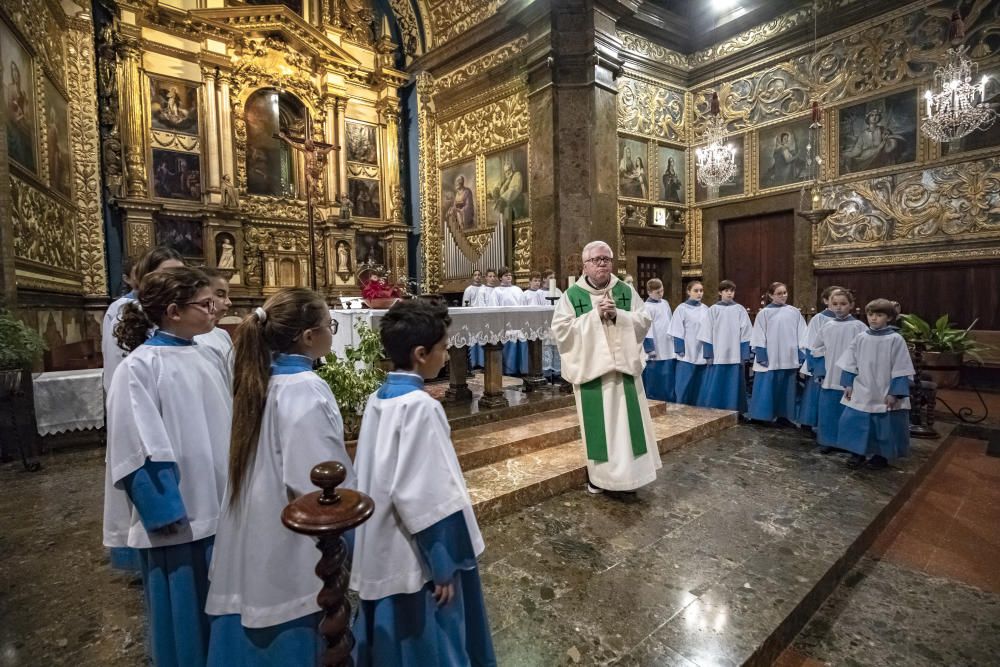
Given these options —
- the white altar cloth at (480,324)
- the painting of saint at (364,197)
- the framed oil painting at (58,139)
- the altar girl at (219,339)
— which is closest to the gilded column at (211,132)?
the framed oil painting at (58,139)

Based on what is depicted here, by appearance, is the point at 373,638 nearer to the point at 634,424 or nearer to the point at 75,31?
the point at 634,424

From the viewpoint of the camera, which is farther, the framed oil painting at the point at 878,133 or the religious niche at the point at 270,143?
the religious niche at the point at 270,143

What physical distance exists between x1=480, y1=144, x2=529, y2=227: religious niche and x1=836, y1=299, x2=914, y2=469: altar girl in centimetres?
652

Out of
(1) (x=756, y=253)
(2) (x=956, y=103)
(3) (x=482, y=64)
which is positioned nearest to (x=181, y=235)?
(3) (x=482, y=64)

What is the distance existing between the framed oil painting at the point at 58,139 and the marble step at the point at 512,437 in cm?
690

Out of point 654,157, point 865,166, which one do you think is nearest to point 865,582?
point 865,166

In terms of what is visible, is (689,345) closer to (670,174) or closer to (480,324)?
(480,324)

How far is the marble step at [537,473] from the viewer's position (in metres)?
3.56

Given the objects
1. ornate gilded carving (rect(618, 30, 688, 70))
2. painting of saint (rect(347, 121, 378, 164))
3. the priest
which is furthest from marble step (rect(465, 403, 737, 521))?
painting of saint (rect(347, 121, 378, 164))

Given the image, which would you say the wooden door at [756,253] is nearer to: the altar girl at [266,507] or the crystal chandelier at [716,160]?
the crystal chandelier at [716,160]

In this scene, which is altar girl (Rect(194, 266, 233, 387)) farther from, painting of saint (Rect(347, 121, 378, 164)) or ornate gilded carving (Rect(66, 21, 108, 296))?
painting of saint (Rect(347, 121, 378, 164))

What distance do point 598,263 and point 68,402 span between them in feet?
16.9

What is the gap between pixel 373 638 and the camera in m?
1.55

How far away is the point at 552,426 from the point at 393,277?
7251 millimetres
